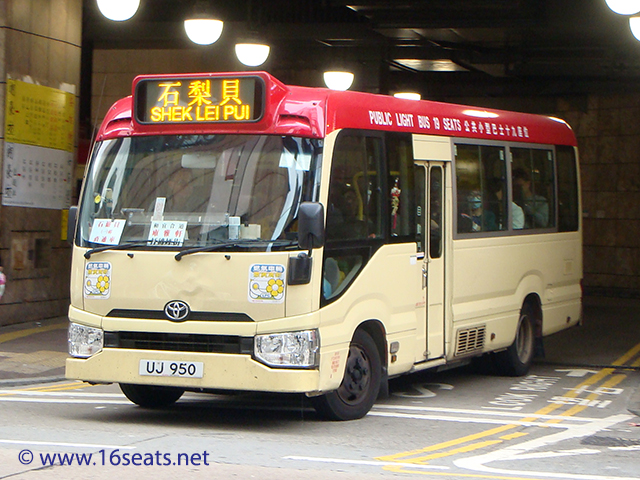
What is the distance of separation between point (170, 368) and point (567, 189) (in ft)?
21.7

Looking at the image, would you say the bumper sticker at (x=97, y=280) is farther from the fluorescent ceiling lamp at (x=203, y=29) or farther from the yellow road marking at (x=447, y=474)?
the fluorescent ceiling lamp at (x=203, y=29)

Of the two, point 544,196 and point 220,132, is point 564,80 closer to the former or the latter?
point 544,196

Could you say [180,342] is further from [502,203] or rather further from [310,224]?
[502,203]

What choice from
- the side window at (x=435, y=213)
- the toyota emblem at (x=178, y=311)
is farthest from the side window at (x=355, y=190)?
the toyota emblem at (x=178, y=311)

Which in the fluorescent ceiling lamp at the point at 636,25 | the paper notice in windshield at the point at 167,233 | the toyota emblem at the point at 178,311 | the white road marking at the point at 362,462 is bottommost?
the white road marking at the point at 362,462

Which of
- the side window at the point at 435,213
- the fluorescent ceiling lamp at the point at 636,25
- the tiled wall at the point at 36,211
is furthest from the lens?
the tiled wall at the point at 36,211

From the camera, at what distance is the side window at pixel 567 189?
42.9 ft

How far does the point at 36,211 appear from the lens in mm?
15117

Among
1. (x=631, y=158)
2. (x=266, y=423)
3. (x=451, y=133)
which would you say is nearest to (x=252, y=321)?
(x=266, y=423)

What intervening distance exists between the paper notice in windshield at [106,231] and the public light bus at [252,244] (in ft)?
0.04

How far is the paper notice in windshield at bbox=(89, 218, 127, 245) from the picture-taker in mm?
8602

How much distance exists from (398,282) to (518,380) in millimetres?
3179

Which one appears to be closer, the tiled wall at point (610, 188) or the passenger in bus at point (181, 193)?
the passenger in bus at point (181, 193)

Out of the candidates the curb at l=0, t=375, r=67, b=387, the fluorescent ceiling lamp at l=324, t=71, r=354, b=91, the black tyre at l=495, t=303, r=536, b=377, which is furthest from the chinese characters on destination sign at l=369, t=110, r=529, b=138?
the fluorescent ceiling lamp at l=324, t=71, r=354, b=91
